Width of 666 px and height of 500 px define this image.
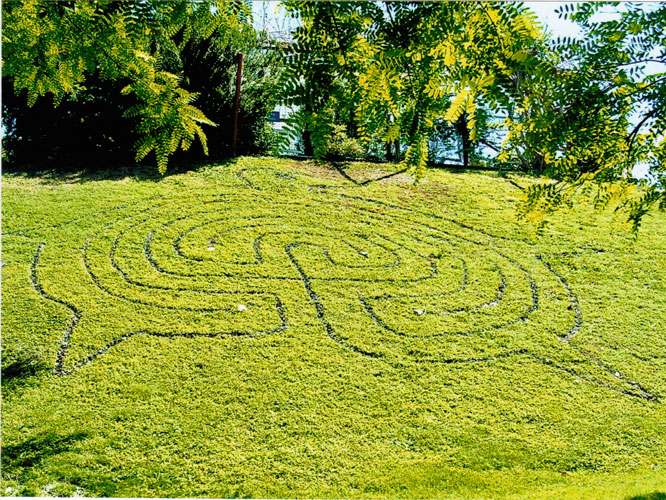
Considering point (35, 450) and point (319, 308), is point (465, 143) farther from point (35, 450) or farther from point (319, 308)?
point (35, 450)

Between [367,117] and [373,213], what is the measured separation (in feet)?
18.0

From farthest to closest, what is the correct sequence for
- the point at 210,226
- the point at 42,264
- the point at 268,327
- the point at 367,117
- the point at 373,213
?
1. the point at 373,213
2. the point at 210,226
3. the point at 42,264
4. the point at 268,327
5. the point at 367,117

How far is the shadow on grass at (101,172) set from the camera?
28.0 ft

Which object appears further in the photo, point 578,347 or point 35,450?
point 578,347

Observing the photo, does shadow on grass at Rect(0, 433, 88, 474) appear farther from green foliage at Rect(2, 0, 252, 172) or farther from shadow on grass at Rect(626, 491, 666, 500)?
shadow on grass at Rect(626, 491, 666, 500)

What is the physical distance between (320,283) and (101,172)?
4.71 meters

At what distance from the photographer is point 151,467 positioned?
3.67 meters

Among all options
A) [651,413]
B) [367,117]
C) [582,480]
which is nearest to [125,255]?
[367,117]

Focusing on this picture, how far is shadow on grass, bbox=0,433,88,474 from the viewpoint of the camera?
12.0 ft

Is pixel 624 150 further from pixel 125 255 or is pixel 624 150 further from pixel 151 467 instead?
pixel 125 255

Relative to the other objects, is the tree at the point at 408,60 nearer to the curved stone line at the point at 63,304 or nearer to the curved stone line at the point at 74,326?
the curved stone line at the point at 74,326

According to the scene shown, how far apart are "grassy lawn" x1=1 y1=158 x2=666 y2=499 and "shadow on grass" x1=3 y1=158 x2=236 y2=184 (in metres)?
0.29

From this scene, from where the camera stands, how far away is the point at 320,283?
20.0 feet

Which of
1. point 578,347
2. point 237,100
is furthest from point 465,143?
point 578,347
